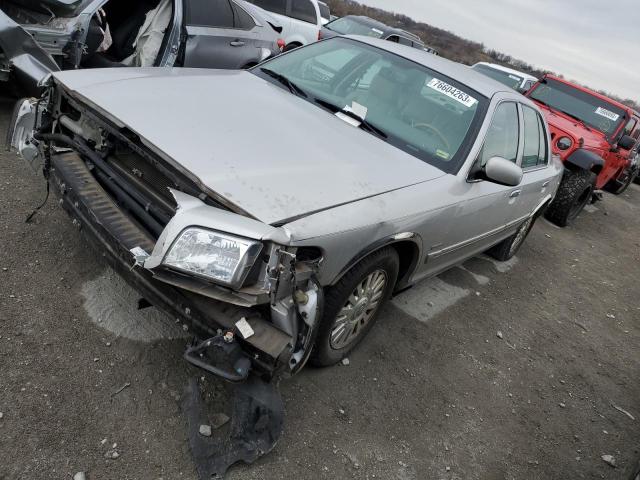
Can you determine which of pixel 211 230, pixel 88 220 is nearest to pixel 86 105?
pixel 88 220

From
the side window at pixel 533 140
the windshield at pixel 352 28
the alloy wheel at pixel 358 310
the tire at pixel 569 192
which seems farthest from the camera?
the windshield at pixel 352 28

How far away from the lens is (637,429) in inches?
131

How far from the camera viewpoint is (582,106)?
8.27m

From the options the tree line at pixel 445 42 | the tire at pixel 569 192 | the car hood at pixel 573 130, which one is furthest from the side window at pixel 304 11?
the tree line at pixel 445 42

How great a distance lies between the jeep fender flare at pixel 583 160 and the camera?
6684mm

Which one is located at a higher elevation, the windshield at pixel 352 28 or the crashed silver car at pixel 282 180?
the windshield at pixel 352 28

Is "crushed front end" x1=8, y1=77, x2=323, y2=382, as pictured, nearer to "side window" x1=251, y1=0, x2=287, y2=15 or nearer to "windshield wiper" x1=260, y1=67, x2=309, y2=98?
"windshield wiper" x1=260, y1=67, x2=309, y2=98

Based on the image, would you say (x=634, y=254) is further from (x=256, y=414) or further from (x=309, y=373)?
(x=256, y=414)

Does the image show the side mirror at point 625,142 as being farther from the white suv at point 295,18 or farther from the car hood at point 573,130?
the white suv at point 295,18

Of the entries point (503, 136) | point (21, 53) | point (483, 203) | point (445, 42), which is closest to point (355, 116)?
point (483, 203)

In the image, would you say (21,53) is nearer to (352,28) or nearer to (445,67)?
(445,67)

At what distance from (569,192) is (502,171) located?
4.57 m

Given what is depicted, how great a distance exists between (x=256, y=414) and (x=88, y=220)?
1.20 meters

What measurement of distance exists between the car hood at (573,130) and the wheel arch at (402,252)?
5178 millimetres
